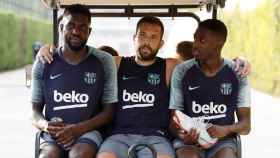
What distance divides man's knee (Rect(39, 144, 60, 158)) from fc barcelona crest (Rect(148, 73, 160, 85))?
72 cm

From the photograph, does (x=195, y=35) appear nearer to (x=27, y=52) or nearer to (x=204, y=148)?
(x=204, y=148)

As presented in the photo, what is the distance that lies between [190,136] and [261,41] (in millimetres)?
12182

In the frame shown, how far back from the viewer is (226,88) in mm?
3473

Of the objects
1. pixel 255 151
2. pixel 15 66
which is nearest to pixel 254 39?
pixel 255 151

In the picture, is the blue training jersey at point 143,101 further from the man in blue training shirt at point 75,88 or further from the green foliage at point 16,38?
the green foliage at point 16,38

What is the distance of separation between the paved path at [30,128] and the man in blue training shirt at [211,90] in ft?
12.6

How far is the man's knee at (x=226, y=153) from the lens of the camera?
328 centimetres

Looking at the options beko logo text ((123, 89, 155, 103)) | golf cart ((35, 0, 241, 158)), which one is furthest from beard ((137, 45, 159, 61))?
golf cart ((35, 0, 241, 158))

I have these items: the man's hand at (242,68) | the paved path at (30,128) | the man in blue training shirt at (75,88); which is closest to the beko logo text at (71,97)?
the man in blue training shirt at (75,88)

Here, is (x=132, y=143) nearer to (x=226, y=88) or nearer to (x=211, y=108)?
(x=211, y=108)

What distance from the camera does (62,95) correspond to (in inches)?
137

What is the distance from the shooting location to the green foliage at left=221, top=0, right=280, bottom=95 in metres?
14.1

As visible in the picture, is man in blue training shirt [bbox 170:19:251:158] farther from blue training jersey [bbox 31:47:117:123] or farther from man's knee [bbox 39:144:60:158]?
man's knee [bbox 39:144:60:158]

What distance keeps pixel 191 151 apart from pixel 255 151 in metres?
4.57
